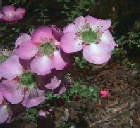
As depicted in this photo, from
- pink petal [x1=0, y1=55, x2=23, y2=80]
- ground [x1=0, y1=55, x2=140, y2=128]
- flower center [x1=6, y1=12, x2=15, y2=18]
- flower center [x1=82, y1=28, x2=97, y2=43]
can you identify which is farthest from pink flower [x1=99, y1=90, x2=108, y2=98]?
pink petal [x1=0, y1=55, x2=23, y2=80]

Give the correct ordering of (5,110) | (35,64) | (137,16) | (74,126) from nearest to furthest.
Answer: (35,64), (5,110), (74,126), (137,16)

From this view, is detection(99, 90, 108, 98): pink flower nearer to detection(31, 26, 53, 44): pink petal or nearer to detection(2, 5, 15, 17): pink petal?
detection(2, 5, 15, 17): pink petal

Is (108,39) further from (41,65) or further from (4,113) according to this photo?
(4,113)

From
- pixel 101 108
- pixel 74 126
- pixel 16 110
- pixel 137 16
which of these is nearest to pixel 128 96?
pixel 101 108

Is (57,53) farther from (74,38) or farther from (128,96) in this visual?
(128,96)

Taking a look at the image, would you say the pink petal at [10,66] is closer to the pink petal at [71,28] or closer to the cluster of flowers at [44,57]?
the cluster of flowers at [44,57]

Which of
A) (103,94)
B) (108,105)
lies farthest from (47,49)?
(108,105)
